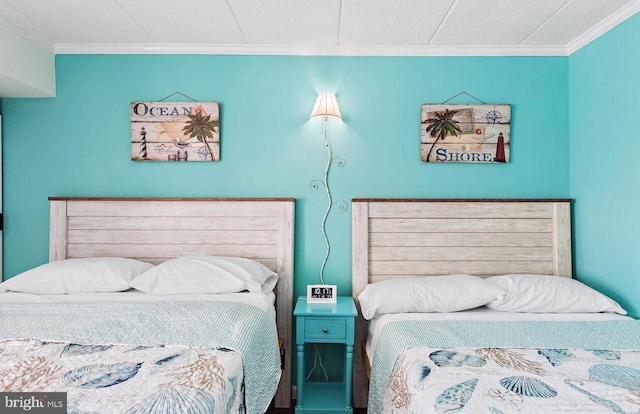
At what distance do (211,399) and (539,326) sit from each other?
5.06 feet

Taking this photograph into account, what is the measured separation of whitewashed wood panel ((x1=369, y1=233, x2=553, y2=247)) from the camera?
254 centimetres

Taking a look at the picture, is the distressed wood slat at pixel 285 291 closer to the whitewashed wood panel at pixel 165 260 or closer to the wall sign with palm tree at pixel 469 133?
the whitewashed wood panel at pixel 165 260

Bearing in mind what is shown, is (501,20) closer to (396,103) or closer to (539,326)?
(396,103)

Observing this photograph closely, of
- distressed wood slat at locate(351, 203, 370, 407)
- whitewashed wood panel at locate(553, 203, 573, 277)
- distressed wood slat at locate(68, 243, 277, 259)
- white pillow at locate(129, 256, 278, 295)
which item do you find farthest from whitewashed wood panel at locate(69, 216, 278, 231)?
whitewashed wood panel at locate(553, 203, 573, 277)

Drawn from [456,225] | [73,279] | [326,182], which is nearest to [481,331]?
[456,225]

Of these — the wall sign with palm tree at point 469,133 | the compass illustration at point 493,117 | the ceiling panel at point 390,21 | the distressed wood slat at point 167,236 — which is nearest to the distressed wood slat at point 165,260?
the distressed wood slat at point 167,236

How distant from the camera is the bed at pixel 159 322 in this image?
116 centimetres

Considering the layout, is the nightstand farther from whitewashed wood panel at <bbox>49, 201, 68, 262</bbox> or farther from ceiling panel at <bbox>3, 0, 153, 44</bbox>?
ceiling panel at <bbox>3, 0, 153, 44</bbox>

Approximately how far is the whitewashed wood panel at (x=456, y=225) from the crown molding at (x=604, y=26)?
45.9 inches

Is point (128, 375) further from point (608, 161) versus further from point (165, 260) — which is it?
point (608, 161)

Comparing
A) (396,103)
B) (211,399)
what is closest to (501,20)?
(396,103)

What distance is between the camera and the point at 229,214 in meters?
2.55

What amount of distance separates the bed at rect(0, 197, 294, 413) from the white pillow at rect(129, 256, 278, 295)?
0.05m

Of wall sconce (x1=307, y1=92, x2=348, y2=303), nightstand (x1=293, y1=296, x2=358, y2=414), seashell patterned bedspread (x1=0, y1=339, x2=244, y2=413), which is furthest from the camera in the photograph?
wall sconce (x1=307, y1=92, x2=348, y2=303)
